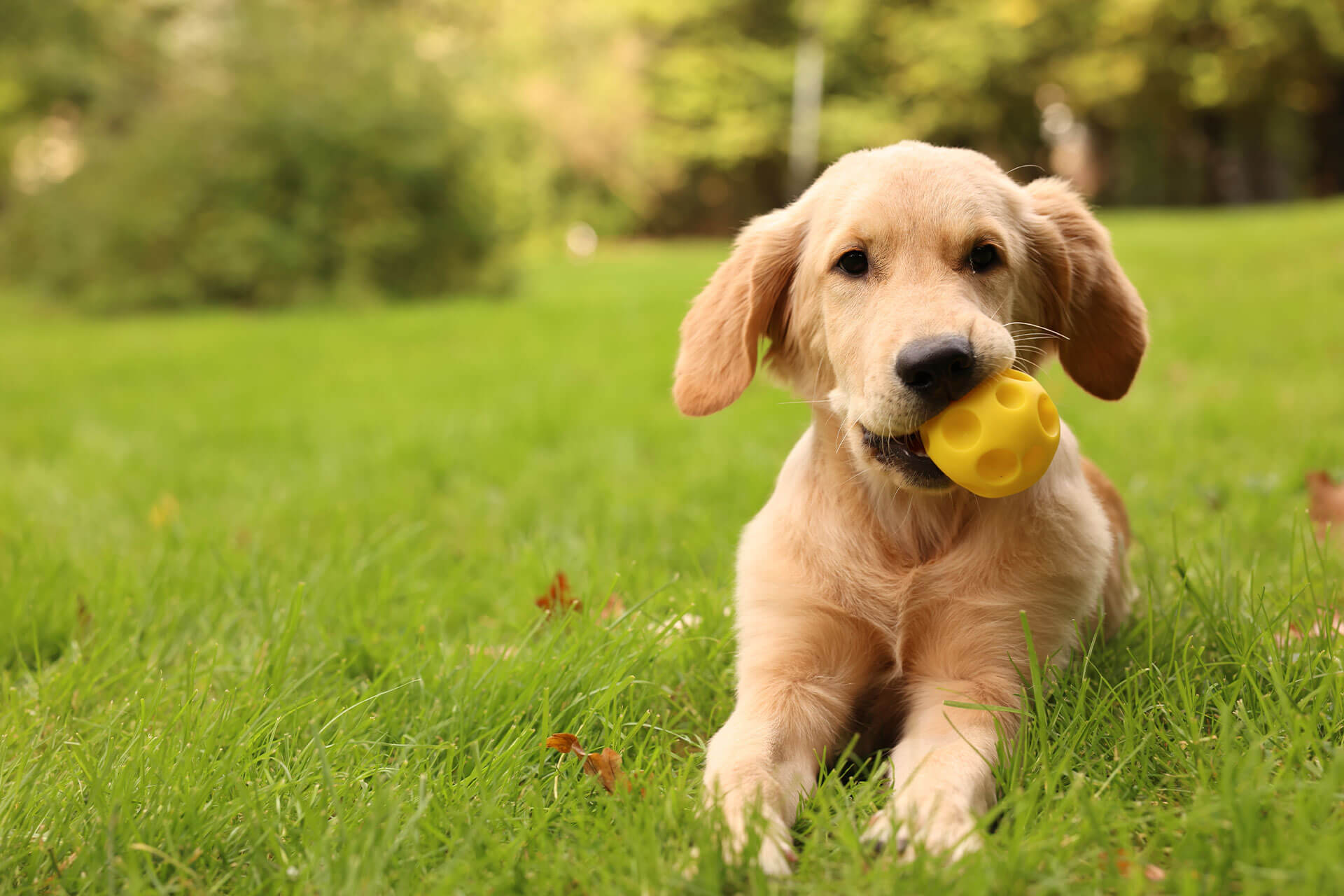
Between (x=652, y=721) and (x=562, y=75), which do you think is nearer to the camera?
(x=652, y=721)

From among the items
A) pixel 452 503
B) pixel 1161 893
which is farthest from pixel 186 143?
pixel 1161 893

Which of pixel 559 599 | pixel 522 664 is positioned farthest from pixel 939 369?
pixel 559 599

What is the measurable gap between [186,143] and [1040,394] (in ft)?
45.9

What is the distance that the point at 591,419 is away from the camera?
570cm

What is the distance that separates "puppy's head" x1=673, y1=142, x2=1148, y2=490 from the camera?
1.90 metres

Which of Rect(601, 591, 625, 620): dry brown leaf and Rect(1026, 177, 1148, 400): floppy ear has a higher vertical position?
Rect(1026, 177, 1148, 400): floppy ear

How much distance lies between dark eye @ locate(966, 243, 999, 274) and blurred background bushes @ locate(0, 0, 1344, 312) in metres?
11.8

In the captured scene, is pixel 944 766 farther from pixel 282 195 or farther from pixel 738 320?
pixel 282 195

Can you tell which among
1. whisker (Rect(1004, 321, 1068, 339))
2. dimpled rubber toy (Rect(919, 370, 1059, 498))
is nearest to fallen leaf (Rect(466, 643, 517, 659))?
dimpled rubber toy (Rect(919, 370, 1059, 498))

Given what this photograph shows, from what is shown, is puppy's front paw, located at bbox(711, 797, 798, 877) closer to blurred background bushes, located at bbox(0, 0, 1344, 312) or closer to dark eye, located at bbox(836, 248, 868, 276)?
dark eye, located at bbox(836, 248, 868, 276)

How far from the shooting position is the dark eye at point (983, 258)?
2.12 meters

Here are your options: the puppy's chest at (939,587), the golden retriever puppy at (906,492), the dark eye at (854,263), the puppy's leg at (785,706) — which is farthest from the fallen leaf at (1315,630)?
the dark eye at (854,263)

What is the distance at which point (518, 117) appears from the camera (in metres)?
18.1

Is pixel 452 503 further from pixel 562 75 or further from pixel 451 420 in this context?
pixel 562 75
